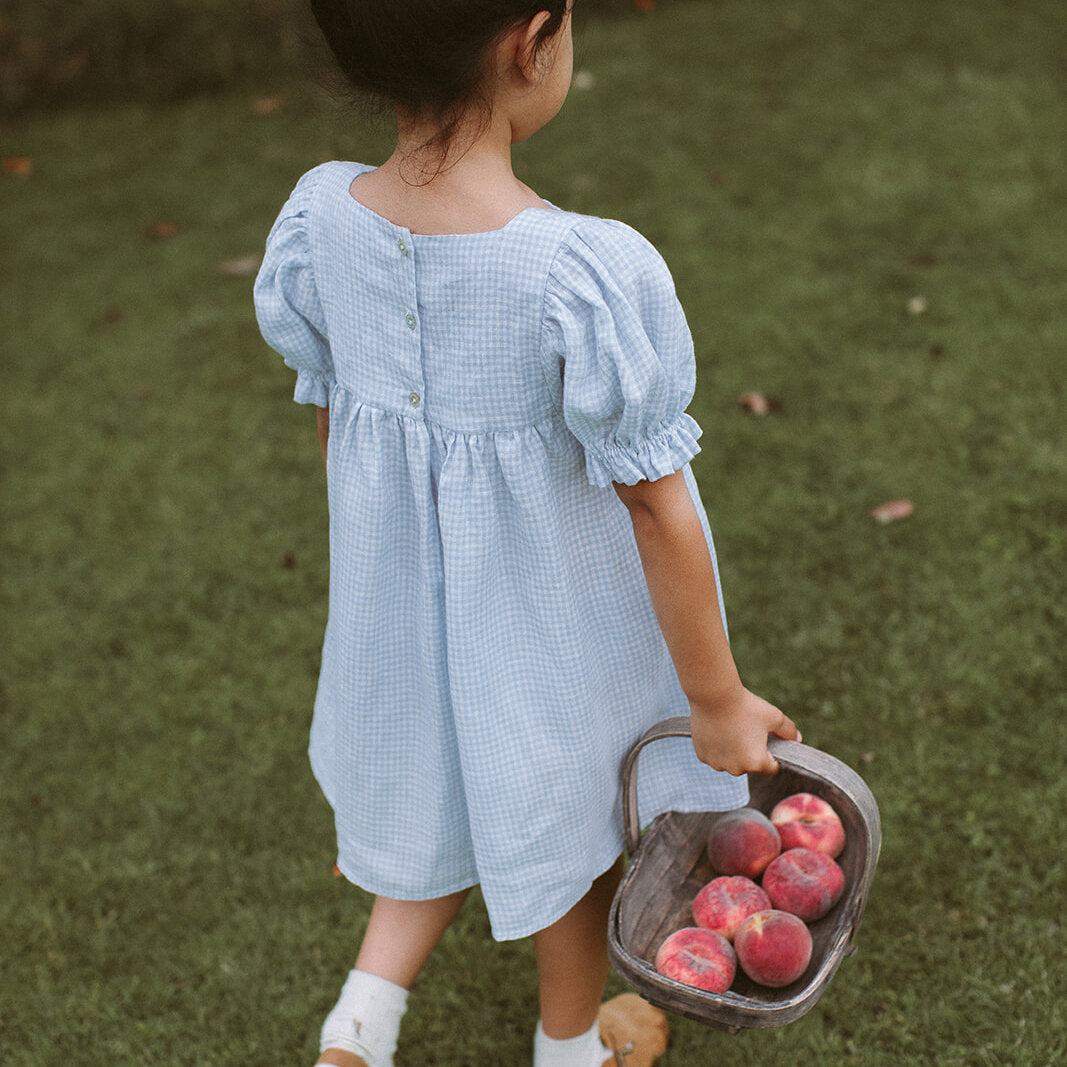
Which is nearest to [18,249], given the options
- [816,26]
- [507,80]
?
[816,26]

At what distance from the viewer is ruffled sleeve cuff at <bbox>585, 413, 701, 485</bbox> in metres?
1.25

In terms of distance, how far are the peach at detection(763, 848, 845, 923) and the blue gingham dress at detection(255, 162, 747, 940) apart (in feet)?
0.37

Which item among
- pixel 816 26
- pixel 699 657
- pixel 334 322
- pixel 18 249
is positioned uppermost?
pixel 334 322

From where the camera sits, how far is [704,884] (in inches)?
65.6

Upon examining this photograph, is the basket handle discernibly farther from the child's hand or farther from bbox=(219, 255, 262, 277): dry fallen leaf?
bbox=(219, 255, 262, 277): dry fallen leaf

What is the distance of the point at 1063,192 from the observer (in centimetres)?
407

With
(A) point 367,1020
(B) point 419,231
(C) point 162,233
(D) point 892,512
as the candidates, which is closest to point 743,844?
(A) point 367,1020

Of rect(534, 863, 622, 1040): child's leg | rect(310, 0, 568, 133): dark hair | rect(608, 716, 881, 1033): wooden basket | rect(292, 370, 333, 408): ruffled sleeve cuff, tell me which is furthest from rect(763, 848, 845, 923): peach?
rect(310, 0, 568, 133): dark hair

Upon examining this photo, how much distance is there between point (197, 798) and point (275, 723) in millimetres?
241

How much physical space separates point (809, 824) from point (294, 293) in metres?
0.99

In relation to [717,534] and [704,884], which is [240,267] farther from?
[704,884]

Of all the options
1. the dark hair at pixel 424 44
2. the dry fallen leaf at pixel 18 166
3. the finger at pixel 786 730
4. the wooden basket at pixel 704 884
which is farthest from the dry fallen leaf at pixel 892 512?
the dry fallen leaf at pixel 18 166

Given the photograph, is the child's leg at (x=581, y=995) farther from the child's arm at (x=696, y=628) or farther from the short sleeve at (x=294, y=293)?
the short sleeve at (x=294, y=293)

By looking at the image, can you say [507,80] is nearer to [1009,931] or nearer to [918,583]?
[1009,931]
